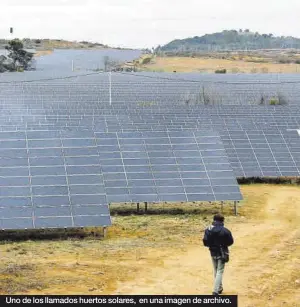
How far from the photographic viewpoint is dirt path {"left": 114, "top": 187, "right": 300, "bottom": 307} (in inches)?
494

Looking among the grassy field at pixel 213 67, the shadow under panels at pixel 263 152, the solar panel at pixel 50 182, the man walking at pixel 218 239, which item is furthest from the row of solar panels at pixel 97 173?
the grassy field at pixel 213 67

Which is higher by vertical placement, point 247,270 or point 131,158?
point 131,158

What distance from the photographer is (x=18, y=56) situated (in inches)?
2785

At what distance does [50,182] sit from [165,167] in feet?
13.6

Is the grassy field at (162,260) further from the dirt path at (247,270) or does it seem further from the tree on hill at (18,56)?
the tree on hill at (18,56)

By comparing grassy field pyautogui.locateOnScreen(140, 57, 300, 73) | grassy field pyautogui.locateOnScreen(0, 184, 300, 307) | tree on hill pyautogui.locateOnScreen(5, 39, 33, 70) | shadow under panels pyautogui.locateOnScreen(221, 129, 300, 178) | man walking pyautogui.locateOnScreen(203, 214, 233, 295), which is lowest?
grassy field pyautogui.locateOnScreen(0, 184, 300, 307)

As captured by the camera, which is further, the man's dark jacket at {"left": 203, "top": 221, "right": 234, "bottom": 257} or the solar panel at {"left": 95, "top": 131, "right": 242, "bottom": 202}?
the solar panel at {"left": 95, "top": 131, "right": 242, "bottom": 202}

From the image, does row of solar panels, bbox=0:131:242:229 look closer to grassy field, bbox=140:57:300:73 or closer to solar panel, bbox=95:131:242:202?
solar panel, bbox=95:131:242:202

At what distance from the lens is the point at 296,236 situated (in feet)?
56.4

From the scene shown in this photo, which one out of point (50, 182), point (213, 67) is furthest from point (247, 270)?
point (213, 67)

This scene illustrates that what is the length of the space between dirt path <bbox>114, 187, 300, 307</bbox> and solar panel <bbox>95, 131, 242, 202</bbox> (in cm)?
137

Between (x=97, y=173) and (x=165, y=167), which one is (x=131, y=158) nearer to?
(x=165, y=167)

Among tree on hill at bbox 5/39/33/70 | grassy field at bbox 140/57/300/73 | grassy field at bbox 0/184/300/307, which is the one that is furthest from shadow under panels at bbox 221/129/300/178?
grassy field at bbox 140/57/300/73

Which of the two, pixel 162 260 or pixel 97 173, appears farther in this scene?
pixel 97 173
